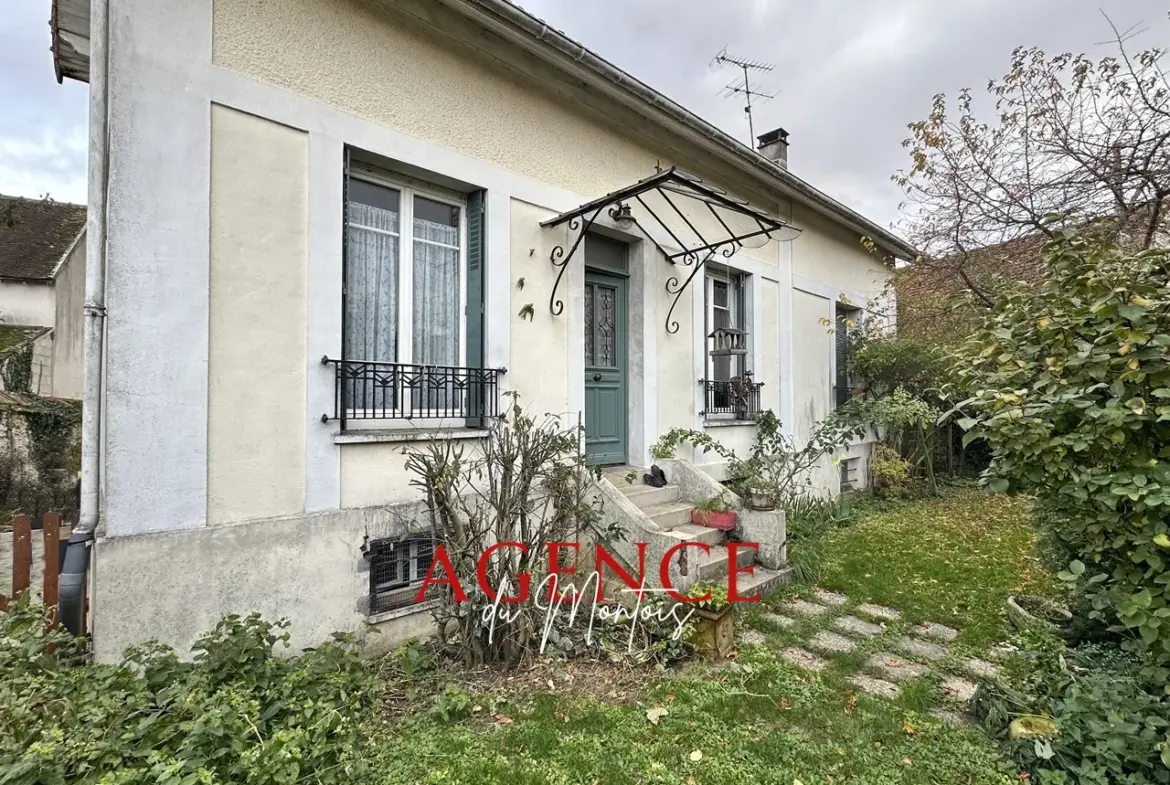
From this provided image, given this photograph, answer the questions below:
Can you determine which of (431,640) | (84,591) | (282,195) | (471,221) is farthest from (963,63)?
(84,591)

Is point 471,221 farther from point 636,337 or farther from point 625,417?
point 625,417

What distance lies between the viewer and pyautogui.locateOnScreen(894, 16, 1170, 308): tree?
5.42 meters

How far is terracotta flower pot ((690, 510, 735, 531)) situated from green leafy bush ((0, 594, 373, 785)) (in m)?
3.45

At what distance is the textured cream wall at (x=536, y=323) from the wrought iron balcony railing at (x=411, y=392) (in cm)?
28

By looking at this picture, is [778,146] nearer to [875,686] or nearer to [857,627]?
[857,627]

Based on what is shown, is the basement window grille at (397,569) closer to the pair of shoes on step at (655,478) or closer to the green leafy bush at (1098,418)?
the pair of shoes on step at (655,478)

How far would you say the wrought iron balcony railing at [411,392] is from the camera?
3.91 metres

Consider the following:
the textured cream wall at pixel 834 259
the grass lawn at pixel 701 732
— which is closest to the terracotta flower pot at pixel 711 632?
the grass lawn at pixel 701 732

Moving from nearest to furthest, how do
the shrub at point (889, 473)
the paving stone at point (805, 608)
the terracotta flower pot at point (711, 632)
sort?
1. the terracotta flower pot at point (711, 632)
2. the paving stone at point (805, 608)
3. the shrub at point (889, 473)

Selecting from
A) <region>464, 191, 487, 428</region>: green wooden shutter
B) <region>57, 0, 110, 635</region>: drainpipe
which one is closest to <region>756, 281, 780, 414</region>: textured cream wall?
<region>464, 191, 487, 428</region>: green wooden shutter

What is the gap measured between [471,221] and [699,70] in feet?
21.8

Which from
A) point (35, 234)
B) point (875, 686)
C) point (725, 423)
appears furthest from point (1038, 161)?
point (35, 234)

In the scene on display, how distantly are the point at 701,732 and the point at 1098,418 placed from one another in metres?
2.30

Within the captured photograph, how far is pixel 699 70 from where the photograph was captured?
30.1 ft
